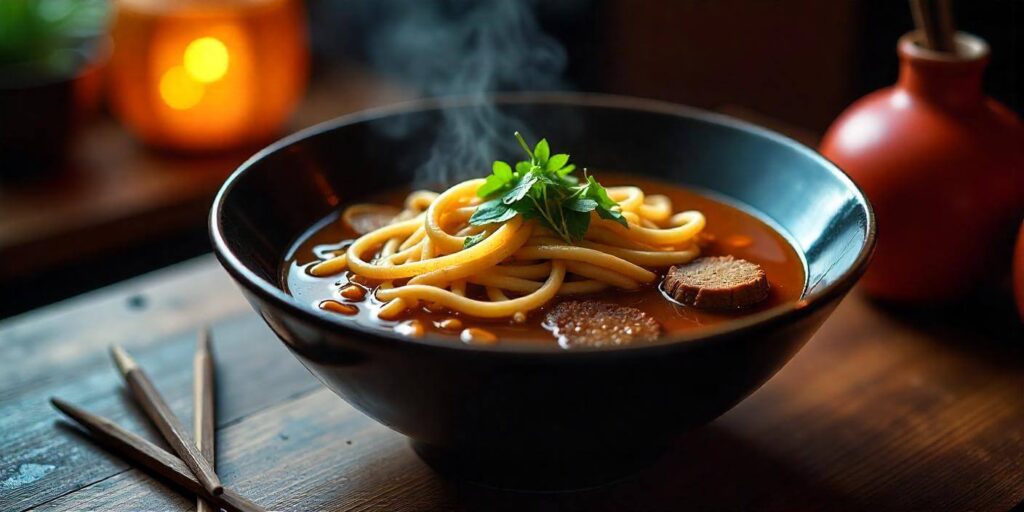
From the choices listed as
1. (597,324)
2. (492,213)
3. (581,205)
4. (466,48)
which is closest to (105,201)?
(466,48)

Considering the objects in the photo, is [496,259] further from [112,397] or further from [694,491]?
[112,397]

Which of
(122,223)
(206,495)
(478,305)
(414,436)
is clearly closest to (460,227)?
(478,305)

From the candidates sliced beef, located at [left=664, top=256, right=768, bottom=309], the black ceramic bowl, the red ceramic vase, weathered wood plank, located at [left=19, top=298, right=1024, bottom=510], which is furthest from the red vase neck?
sliced beef, located at [left=664, top=256, right=768, bottom=309]

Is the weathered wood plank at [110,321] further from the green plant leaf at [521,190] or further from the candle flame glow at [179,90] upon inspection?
the candle flame glow at [179,90]

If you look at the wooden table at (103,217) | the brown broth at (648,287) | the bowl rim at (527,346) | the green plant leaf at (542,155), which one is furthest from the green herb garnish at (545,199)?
the wooden table at (103,217)

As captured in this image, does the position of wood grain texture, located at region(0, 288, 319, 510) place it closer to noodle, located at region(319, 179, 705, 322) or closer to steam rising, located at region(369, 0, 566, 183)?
noodle, located at region(319, 179, 705, 322)

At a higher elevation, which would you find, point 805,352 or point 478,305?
point 478,305

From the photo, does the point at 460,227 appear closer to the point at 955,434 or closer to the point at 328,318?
the point at 328,318
